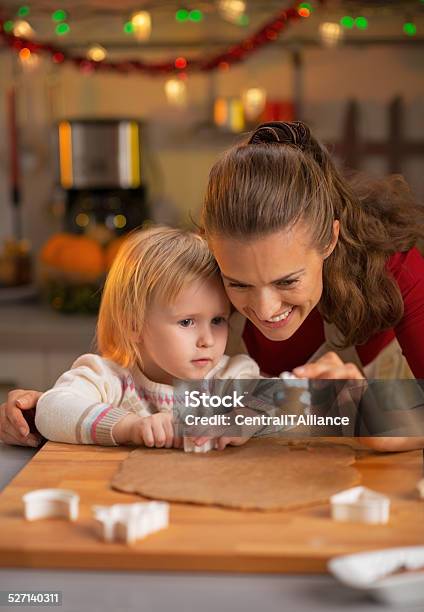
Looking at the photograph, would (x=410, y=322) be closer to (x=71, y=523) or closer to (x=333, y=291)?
(x=333, y=291)

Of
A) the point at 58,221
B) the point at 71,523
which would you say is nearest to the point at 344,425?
the point at 71,523

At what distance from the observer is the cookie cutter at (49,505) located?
0.91 meters

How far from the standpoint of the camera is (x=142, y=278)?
127cm

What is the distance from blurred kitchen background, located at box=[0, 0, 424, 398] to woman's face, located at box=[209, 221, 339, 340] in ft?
4.56

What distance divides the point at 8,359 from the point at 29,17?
39.6 inches

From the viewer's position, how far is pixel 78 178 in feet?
8.93

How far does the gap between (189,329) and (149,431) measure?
19cm

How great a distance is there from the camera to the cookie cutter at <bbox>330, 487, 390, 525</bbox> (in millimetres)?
893

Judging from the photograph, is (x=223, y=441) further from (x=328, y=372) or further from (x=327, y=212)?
(x=327, y=212)

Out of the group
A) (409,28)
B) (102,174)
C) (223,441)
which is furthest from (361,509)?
(409,28)

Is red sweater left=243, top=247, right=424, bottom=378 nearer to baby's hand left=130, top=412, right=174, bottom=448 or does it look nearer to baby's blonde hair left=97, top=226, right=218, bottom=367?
baby's blonde hair left=97, top=226, right=218, bottom=367

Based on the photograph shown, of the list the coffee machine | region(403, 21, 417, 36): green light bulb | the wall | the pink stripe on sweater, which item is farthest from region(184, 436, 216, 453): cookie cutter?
region(403, 21, 417, 36): green light bulb

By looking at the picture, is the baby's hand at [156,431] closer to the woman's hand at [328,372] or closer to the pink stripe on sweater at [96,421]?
the pink stripe on sweater at [96,421]

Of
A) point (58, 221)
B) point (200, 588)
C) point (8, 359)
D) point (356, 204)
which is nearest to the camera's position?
point (200, 588)
